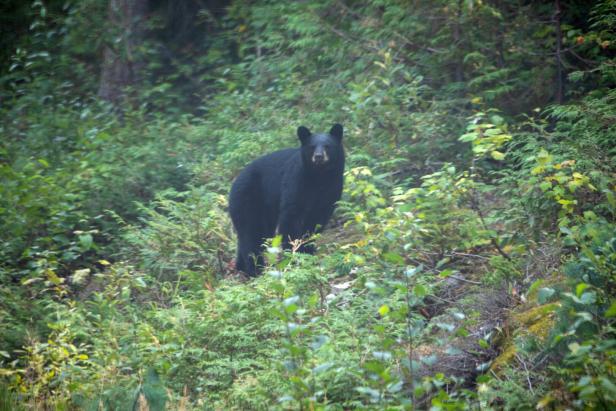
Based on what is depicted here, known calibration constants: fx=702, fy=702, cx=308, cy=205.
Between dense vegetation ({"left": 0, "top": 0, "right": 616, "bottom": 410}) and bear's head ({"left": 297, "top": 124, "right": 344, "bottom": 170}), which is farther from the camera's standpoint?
bear's head ({"left": 297, "top": 124, "right": 344, "bottom": 170})

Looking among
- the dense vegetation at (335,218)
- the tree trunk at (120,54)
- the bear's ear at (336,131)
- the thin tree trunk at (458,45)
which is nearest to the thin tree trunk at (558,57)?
the dense vegetation at (335,218)

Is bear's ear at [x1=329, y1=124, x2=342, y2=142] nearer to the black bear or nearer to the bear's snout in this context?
the black bear

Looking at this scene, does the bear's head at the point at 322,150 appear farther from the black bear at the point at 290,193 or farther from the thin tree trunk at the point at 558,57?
the thin tree trunk at the point at 558,57

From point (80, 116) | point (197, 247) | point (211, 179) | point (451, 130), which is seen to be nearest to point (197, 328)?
point (197, 247)

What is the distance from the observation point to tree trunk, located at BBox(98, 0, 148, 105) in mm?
13125

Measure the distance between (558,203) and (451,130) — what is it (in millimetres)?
3343

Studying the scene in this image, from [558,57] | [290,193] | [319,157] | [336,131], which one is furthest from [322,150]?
[558,57]

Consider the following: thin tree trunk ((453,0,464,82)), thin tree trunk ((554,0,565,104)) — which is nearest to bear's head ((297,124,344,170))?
thin tree trunk ((453,0,464,82))

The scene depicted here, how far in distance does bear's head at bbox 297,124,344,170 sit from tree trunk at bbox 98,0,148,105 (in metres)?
6.09

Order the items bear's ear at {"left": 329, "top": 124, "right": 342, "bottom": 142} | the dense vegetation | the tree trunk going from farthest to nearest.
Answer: the tree trunk
bear's ear at {"left": 329, "top": 124, "right": 342, "bottom": 142}
the dense vegetation

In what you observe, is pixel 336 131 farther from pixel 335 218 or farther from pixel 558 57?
pixel 558 57

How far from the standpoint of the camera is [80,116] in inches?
474

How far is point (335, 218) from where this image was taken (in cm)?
910

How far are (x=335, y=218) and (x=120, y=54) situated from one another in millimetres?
6223
